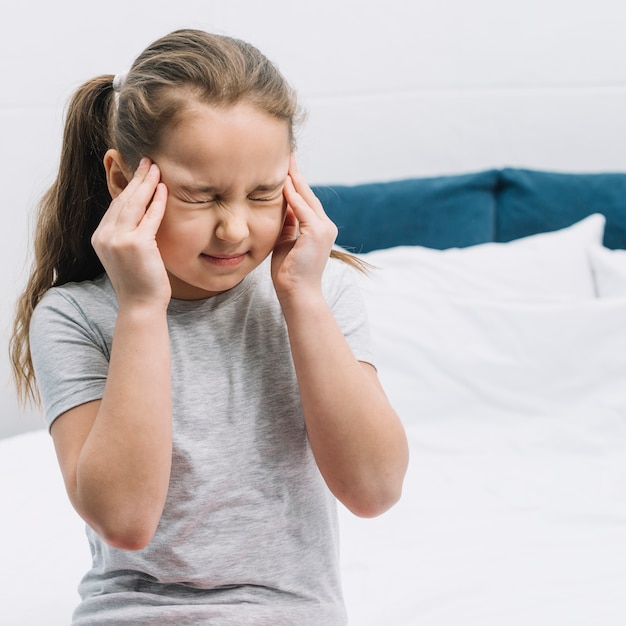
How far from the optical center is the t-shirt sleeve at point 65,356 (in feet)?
3.10

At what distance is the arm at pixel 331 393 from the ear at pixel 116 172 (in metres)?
0.19

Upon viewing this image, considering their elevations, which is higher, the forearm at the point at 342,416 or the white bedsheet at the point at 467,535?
the forearm at the point at 342,416

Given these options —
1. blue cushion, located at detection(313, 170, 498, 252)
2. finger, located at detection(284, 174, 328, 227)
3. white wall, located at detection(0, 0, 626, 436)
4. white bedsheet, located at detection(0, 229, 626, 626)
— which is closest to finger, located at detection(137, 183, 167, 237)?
finger, located at detection(284, 174, 328, 227)

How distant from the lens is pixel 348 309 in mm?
1092

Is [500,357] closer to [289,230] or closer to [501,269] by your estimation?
[501,269]

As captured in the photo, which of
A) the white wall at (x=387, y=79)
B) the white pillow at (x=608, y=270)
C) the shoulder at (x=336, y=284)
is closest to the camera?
the shoulder at (x=336, y=284)

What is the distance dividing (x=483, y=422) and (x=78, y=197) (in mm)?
1017

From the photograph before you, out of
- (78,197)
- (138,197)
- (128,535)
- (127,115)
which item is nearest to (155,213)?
(138,197)

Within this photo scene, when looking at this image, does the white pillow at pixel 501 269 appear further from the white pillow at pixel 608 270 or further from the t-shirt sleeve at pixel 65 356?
the t-shirt sleeve at pixel 65 356

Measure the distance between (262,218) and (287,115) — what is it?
0.12m

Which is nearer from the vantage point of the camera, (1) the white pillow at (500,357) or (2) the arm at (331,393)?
(2) the arm at (331,393)

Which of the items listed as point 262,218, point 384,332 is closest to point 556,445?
point 384,332

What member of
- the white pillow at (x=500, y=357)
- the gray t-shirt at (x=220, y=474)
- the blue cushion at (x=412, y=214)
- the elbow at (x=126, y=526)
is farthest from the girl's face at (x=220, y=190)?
the blue cushion at (x=412, y=214)

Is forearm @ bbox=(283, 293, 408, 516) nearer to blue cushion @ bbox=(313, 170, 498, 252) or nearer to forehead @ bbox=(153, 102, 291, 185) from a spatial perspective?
forehead @ bbox=(153, 102, 291, 185)
